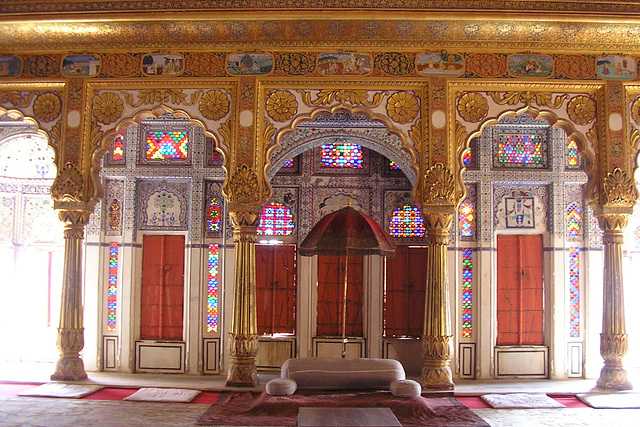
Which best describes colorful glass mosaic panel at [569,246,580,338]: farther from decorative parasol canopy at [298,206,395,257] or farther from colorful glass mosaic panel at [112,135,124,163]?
colorful glass mosaic panel at [112,135,124,163]

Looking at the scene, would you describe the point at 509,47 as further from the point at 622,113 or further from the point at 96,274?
the point at 96,274

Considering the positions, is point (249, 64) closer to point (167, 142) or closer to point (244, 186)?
point (244, 186)

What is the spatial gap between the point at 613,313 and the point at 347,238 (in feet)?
13.9

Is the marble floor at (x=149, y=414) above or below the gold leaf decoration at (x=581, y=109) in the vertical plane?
below

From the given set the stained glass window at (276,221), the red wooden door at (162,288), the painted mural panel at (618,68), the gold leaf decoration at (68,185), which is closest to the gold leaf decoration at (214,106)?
the gold leaf decoration at (68,185)

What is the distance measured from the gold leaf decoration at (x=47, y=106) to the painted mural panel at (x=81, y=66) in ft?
1.45

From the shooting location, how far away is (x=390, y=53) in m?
9.69

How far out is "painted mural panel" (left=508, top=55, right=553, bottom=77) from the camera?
31.5 feet

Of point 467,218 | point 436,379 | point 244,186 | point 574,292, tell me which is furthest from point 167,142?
point 574,292

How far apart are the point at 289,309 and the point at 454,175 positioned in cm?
444

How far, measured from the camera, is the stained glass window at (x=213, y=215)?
11.9 m

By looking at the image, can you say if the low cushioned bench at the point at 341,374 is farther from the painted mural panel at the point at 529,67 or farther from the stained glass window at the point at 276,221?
the painted mural panel at the point at 529,67

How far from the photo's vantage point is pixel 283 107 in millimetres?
9703

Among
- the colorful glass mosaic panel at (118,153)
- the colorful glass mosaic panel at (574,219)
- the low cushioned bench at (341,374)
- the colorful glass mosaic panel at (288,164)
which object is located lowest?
the low cushioned bench at (341,374)
